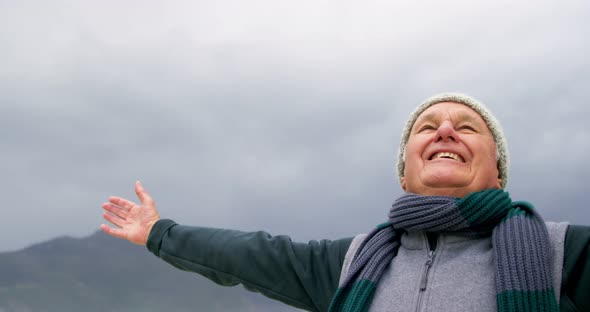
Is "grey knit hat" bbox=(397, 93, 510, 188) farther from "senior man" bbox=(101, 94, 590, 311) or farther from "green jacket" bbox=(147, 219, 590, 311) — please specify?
"green jacket" bbox=(147, 219, 590, 311)

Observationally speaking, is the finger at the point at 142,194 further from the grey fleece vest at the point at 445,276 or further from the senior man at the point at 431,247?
the grey fleece vest at the point at 445,276

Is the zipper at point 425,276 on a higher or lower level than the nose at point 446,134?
lower

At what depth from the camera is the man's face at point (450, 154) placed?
10.3ft

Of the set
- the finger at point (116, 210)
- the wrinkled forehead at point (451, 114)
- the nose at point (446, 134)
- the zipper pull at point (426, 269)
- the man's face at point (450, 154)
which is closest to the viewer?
the zipper pull at point (426, 269)

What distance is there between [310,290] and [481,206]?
112 cm

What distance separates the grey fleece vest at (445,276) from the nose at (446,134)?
0.57 meters

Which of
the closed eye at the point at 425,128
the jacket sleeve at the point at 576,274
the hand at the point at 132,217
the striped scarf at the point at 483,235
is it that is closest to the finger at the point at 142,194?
the hand at the point at 132,217

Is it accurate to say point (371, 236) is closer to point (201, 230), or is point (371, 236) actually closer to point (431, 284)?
point (431, 284)

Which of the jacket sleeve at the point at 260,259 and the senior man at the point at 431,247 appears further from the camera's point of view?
the jacket sleeve at the point at 260,259

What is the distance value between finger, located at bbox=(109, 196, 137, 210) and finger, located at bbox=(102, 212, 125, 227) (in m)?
0.08

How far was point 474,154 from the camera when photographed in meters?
3.23

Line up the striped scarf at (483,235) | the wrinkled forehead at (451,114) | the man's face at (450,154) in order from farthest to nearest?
the wrinkled forehead at (451,114)
the man's face at (450,154)
the striped scarf at (483,235)

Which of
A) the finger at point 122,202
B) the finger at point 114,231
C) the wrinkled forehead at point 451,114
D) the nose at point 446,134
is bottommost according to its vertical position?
the finger at point 114,231

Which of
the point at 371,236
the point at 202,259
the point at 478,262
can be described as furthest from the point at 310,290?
the point at 478,262
